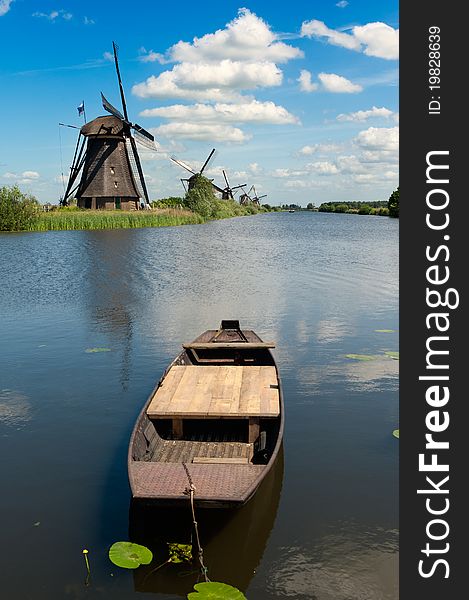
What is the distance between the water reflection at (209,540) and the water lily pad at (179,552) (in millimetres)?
72

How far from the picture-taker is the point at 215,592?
18.8ft

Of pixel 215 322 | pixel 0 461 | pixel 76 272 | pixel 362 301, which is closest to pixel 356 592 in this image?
pixel 0 461

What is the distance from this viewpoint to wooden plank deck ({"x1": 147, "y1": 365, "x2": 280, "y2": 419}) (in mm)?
8555

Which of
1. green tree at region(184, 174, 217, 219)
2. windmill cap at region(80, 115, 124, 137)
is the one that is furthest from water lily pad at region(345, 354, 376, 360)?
green tree at region(184, 174, 217, 219)

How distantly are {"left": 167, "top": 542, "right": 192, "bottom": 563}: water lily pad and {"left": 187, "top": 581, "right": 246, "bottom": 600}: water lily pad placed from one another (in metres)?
0.52

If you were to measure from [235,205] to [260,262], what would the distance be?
293 ft

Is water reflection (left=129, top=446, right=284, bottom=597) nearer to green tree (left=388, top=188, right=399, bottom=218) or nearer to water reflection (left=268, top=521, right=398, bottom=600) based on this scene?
water reflection (left=268, top=521, right=398, bottom=600)

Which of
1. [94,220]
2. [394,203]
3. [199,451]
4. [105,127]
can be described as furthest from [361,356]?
[394,203]

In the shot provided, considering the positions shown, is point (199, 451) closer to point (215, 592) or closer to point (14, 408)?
point (215, 592)

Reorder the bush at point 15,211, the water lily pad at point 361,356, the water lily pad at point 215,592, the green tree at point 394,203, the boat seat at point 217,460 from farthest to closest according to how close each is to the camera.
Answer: the green tree at point 394,203, the bush at point 15,211, the water lily pad at point 361,356, the boat seat at point 217,460, the water lily pad at point 215,592

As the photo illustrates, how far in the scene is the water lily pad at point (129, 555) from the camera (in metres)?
6.22

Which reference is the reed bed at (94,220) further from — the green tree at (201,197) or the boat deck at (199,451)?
the boat deck at (199,451)

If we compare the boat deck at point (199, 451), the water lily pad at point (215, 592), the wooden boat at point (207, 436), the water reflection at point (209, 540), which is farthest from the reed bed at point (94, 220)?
the water lily pad at point (215, 592)

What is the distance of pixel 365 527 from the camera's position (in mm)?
7203
